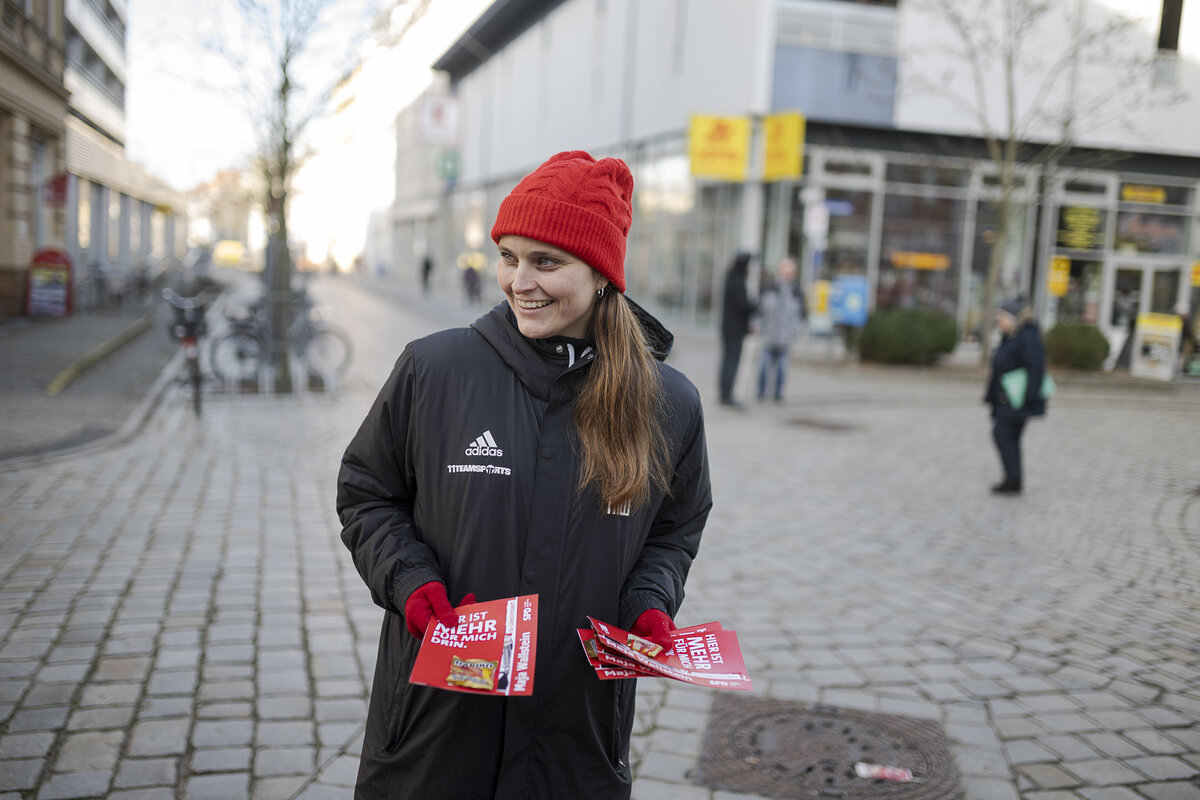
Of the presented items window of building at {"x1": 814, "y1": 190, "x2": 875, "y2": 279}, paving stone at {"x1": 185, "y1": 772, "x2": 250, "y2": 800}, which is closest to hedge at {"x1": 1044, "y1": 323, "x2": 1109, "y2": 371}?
window of building at {"x1": 814, "y1": 190, "x2": 875, "y2": 279}

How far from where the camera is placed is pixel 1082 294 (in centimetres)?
2578

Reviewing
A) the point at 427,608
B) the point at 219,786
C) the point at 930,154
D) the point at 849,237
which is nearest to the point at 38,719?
the point at 219,786

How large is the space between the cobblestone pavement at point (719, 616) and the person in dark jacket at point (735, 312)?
3.47m

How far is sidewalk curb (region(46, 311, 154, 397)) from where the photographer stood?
40.9 feet

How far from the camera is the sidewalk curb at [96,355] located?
1246cm

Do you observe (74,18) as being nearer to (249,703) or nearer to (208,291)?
(208,291)

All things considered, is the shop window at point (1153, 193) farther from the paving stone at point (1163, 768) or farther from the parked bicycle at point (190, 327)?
the paving stone at point (1163, 768)

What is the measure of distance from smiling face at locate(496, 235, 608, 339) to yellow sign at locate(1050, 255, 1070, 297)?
2616 centimetres

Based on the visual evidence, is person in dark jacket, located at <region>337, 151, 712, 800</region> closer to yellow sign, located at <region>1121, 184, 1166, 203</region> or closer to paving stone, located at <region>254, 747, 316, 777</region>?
paving stone, located at <region>254, 747, 316, 777</region>

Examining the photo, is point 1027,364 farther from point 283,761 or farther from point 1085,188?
point 1085,188

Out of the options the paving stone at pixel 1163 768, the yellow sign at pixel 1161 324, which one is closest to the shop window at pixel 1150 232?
the yellow sign at pixel 1161 324

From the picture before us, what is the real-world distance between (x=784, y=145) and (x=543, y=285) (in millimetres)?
20654

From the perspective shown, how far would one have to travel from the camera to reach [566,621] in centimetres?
213

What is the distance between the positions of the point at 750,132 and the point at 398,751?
2213 centimetres
